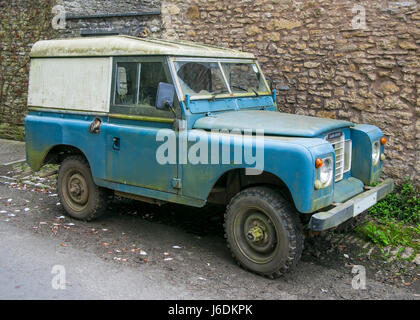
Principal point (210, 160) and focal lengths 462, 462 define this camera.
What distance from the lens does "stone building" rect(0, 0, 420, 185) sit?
21.1 ft

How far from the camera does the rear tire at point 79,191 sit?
570 centimetres

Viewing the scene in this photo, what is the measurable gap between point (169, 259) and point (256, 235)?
1.02m

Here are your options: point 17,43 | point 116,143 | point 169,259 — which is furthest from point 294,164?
point 17,43

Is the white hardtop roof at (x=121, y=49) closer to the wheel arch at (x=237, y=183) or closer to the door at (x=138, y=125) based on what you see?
the door at (x=138, y=125)

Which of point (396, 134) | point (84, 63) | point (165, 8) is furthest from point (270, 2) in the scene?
point (84, 63)

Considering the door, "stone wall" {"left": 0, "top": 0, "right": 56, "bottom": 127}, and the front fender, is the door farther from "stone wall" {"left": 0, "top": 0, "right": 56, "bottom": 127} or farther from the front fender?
"stone wall" {"left": 0, "top": 0, "right": 56, "bottom": 127}

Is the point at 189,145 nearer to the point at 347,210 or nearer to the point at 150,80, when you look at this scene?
the point at 150,80

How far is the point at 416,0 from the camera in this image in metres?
6.24

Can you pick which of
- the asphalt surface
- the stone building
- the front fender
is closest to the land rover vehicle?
the front fender

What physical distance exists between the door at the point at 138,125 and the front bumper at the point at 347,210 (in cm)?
156

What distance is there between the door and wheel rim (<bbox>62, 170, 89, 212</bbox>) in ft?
2.06

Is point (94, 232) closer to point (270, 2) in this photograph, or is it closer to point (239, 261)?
point (239, 261)

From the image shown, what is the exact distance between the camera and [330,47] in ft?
22.9

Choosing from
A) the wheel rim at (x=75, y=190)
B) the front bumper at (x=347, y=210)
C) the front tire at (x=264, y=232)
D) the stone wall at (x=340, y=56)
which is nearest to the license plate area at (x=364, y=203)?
the front bumper at (x=347, y=210)
